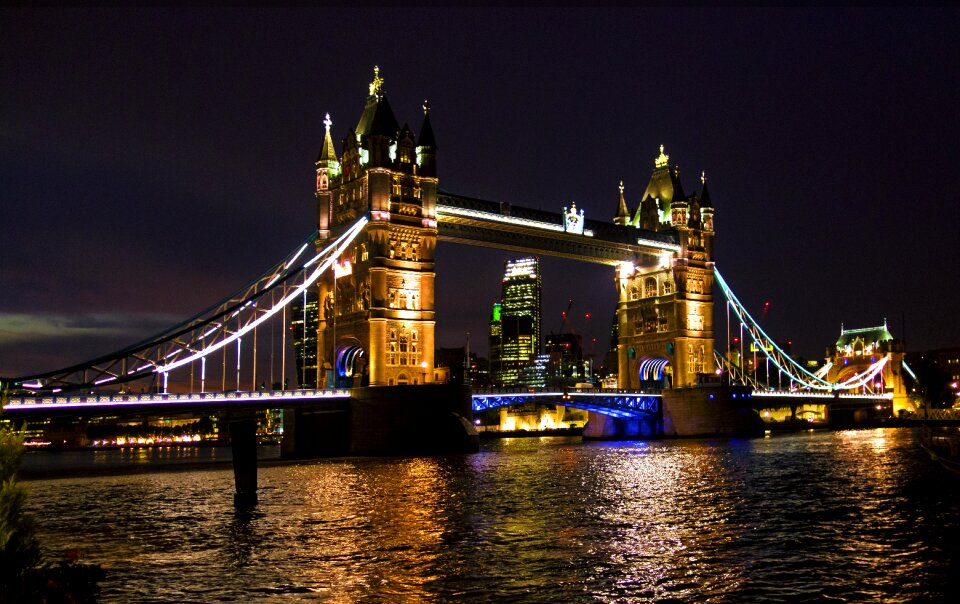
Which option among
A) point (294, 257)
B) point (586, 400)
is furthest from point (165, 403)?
point (586, 400)

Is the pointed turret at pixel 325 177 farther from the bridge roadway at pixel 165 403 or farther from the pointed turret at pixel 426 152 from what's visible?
the bridge roadway at pixel 165 403

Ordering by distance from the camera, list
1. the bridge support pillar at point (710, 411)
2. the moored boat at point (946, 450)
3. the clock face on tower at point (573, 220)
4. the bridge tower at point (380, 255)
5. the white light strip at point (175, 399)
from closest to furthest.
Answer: the moored boat at point (946, 450), the white light strip at point (175, 399), the bridge tower at point (380, 255), the clock face on tower at point (573, 220), the bridge support pillar at point (710, 411)

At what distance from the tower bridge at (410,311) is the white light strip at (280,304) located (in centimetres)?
15

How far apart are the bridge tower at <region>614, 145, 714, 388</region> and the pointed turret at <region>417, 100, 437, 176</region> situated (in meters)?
40.2

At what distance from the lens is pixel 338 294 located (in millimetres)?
87500

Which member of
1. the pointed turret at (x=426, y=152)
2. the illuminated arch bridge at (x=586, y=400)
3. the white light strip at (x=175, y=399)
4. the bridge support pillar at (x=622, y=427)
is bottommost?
the bridge support pillar at (x=622, y=427)

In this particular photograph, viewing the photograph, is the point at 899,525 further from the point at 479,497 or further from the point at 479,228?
the point at 479,228

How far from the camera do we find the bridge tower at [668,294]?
116062mm

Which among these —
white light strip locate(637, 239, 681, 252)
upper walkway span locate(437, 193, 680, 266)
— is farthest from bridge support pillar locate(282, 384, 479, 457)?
white light strip locate(637, 239, 681, 252)

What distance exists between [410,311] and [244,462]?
41407 mm

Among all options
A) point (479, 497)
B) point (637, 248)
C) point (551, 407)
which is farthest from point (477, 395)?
point (551, 407)

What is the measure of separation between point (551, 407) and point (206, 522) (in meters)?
156

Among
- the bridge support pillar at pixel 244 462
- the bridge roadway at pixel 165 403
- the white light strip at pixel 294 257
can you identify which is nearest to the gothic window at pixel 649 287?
the white light strip at pixel 294 257

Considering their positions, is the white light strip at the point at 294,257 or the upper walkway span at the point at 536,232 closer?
the white light strip at the point at 294,257
